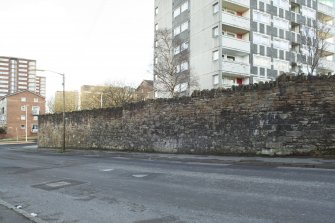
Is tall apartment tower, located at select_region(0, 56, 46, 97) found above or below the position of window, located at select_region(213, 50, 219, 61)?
above

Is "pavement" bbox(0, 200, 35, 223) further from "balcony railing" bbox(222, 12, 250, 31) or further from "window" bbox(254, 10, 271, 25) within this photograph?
"window" bbox(254, 10, 271, 25)

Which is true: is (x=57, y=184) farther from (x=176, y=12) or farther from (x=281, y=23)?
(x=281, y=23)

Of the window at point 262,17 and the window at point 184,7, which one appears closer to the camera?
the window at point 262,17

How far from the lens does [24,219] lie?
6.79 metres

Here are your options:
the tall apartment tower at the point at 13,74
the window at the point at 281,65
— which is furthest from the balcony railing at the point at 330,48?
the tall apartment tower at the point at 13,74

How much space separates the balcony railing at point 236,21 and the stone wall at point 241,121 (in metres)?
20.7

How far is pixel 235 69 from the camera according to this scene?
4309 centimetres

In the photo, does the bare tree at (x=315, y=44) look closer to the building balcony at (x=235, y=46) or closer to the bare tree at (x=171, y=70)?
the building balcony at (x=235, y=46)

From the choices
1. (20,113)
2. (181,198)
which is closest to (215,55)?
(181,198)

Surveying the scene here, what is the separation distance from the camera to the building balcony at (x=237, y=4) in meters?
44.1

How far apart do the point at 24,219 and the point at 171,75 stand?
33.1m

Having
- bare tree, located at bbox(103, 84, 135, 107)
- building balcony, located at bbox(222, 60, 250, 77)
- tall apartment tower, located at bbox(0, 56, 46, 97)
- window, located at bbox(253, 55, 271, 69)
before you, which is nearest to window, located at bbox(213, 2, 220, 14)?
building balcony, located at bbox(222, 60, 250, 77)

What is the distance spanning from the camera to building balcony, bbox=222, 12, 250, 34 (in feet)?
141

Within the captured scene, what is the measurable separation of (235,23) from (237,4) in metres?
2.67
